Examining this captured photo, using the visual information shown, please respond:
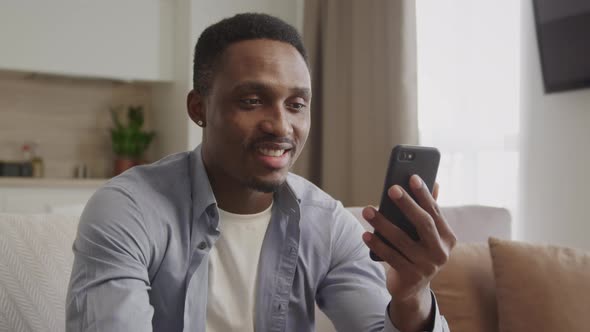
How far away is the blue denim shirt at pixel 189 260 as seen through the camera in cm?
105

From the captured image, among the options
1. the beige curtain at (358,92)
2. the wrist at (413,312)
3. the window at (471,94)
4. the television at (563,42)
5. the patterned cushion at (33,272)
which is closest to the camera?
the wrist at (413,312)

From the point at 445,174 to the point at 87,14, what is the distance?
227 cm

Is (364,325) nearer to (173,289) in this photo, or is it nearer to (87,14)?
(173,289)

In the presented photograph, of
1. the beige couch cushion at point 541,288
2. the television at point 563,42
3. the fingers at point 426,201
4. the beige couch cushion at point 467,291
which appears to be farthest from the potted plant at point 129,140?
the fingers at point 426,201

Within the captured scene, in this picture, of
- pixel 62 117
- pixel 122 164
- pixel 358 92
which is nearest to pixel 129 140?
pixel 122 164

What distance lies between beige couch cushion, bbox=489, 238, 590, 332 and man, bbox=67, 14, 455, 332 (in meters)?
0.53

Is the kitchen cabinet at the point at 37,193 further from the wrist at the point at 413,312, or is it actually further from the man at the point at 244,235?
the wrist at the point at 413,312


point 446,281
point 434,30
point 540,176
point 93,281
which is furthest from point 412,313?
point 434,30

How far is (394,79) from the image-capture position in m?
3.25

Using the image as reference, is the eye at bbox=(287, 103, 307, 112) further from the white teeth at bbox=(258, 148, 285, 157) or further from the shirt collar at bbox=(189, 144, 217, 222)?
the shirt collar at bbox=(189, 144, 217, 222)

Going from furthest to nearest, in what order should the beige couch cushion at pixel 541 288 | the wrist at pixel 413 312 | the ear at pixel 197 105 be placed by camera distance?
1. the beige couch cushion at pixel 541 288
2. the ear at pixel 197 105
3. the wrist at pixel 413 312

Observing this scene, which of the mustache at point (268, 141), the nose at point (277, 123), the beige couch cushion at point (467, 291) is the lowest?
the beige couch cushion at point (467, 291)

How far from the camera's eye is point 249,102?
1.23 metres

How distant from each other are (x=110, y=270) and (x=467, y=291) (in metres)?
1.05
